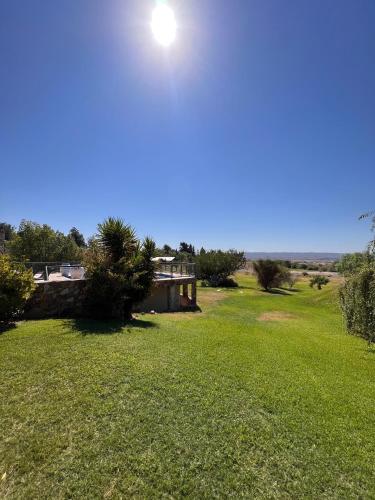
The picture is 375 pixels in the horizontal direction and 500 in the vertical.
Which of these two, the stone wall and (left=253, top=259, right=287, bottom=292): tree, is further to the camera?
(left=253, top=259, right=287, bottom=292): tree

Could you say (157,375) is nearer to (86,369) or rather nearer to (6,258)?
(86,369)

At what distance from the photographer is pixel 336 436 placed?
15.7ft

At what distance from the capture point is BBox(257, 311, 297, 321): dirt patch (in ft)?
59.0

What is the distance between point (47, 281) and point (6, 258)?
7.70 feet

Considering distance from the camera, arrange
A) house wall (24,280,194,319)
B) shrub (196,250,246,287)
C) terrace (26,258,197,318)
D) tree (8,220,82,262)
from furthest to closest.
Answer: shrub (196,250,246,287) < tree (8,220,82,262) < terrace (26,258,197,318) < house wall (24,280,194,319)

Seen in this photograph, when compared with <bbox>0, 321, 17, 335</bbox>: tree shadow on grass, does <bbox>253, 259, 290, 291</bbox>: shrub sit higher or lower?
higher

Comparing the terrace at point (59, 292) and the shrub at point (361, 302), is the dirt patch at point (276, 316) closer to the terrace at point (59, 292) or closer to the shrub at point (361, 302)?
the terrace at point (59, 292)

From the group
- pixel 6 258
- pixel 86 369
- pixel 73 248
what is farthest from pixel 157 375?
pixel 73 248

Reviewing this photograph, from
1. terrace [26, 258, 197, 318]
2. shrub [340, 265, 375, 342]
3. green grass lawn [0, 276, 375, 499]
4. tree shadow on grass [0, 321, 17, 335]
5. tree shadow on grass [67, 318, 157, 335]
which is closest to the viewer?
green grass lawn [0, 276, 375, 499]

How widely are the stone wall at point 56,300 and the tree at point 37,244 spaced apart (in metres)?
20.8

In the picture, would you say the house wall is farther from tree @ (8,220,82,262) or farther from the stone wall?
tree @ (8,220,82,262)

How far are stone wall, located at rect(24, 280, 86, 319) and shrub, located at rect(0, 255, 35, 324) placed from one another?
1.35 metres

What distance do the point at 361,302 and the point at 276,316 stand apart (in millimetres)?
10391

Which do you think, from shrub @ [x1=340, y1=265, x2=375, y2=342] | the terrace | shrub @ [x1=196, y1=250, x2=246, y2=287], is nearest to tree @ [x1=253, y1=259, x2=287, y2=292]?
shrub @ [x1=196, y1=250, x2=246, y2=287]
